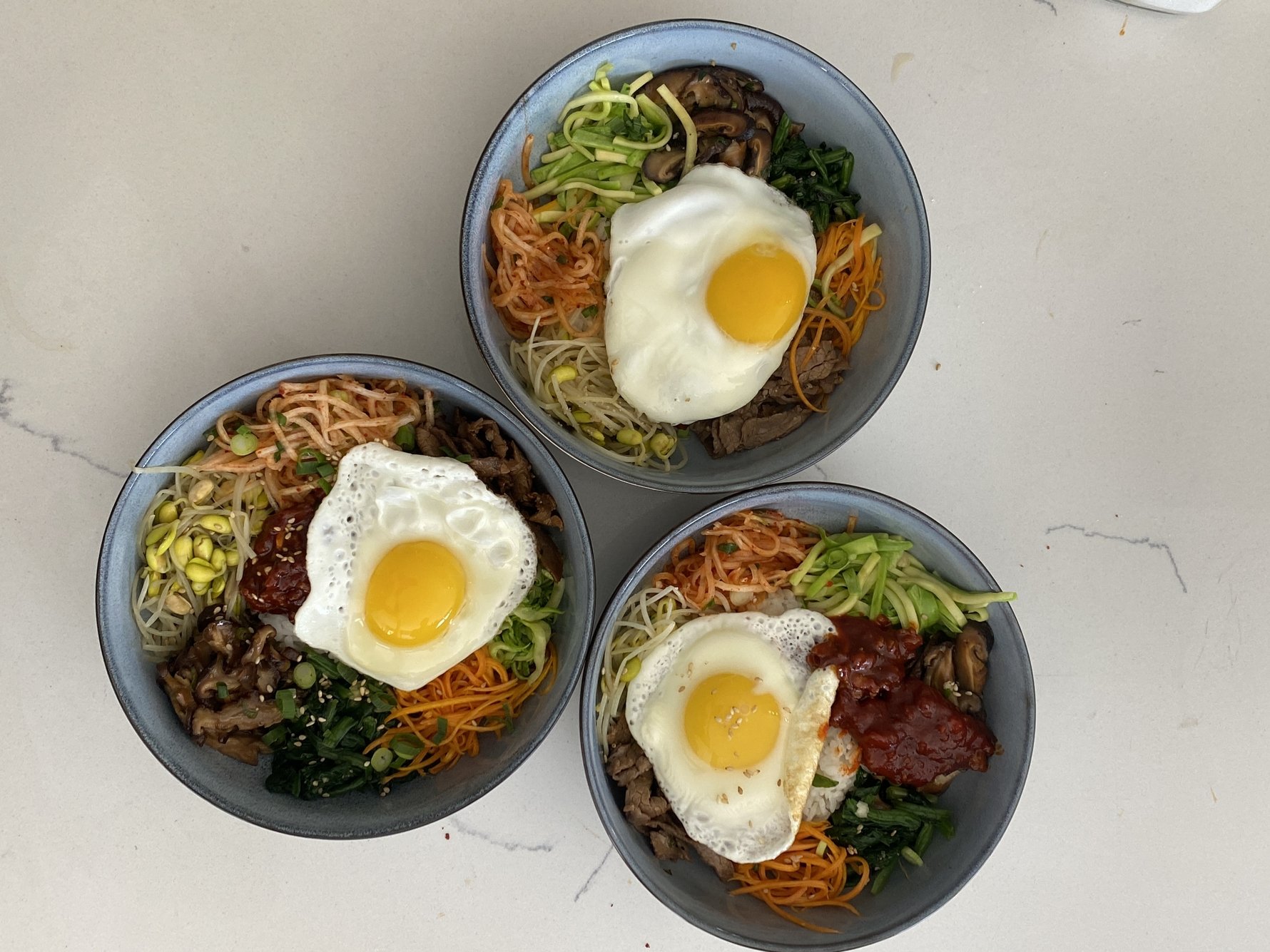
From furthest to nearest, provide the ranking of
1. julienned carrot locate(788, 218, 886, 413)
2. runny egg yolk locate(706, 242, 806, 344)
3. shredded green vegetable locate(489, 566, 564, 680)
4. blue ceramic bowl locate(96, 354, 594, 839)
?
1. julienned carrot locate(788, 218, 886, 413)
2. shredded green vegetable locate(489, 566, 564, 680)
3. runny egg yolk locate(706, 242, 806, 344)
4. blue ceramic bowl locate(96, 354, 594, 839)

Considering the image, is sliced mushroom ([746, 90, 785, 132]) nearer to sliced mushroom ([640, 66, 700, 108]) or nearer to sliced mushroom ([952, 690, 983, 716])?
sliced mushroom ([640, 66, 700, 108])

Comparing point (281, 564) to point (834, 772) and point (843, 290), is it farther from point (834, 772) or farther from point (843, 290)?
point (843, 290)

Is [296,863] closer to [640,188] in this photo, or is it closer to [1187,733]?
[640,188]

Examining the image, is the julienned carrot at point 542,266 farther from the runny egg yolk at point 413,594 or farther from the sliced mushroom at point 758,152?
the runny egg yolk at point 413,594

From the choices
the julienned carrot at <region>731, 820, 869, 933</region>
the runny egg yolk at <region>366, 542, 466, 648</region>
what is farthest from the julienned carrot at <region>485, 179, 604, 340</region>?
the julienned carrot at <region>731, 820, 869, 933</region>

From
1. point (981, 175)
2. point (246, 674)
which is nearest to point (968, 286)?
point (981, 175)

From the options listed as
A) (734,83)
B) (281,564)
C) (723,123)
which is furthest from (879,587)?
(281,564)
